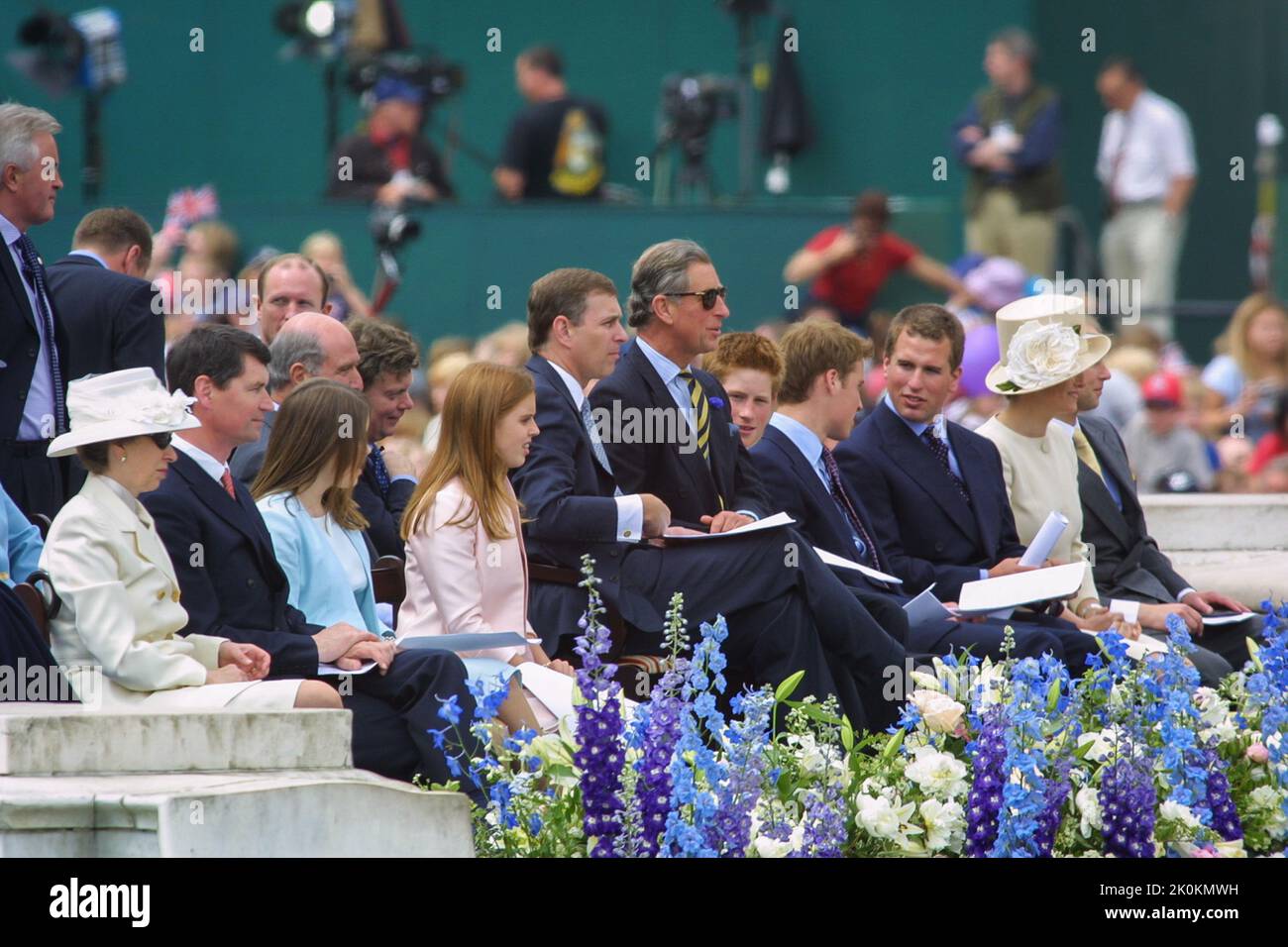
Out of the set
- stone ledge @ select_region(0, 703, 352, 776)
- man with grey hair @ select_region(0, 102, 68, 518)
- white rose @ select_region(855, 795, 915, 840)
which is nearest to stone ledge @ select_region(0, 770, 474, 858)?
stone ledge @ select_region(0, 703, 352, 776)

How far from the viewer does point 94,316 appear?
6566 mm

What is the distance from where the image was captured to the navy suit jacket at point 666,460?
6543 millimetres

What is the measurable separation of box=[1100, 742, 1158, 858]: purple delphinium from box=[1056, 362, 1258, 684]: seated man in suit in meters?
3.23

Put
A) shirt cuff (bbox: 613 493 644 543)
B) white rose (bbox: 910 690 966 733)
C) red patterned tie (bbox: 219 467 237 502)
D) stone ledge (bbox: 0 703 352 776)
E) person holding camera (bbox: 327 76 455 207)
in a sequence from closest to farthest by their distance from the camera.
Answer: stone ledge (bbox: 0 703 352 776) → white rose (bbox: 910 690 966 733) → red patterned tie (bbox: 219 467 237 502) → shirt cuff (bbox: 613 493 644 543) → person holding camera (bbox: 327 76 455 207)

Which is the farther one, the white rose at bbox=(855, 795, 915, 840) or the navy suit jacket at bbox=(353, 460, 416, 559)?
the navy suit jacket at bbox=(353, 460, 416, 559)

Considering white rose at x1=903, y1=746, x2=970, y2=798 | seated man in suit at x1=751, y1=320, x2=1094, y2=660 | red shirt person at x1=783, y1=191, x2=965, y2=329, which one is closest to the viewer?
white rose at x1=903, y1=746, x2=970, y2=798

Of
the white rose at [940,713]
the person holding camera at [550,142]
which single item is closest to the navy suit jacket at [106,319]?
the white rose at [940,713]

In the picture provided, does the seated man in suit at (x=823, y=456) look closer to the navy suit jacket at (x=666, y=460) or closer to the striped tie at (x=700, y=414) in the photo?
the navy suit jacket at (x=666, y=460)

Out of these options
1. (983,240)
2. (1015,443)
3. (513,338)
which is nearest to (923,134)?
(983,240)

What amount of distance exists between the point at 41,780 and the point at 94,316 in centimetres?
263

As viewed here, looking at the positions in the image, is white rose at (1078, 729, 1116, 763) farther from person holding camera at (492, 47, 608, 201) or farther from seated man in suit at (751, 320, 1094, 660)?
person holding camera at (492, 47, 608, 201)

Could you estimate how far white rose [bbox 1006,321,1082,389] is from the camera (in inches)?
300
